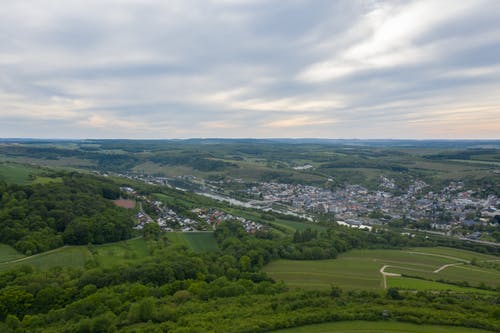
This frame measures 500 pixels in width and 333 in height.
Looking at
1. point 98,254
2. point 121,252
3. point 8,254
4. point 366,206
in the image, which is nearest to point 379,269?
point 121,252

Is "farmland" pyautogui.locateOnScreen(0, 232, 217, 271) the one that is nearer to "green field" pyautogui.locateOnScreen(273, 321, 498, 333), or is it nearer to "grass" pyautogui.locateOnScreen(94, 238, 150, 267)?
"grass" pyautogui.locateOnScreen(94, 238, 150, 267)

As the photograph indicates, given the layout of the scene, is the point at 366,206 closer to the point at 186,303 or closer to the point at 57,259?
the point at 186,303

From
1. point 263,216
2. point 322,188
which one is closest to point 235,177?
point 322,188

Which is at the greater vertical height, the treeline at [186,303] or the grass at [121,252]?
the treeline at [186,303]

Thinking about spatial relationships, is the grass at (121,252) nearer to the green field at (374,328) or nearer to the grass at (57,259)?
the grass at (57,259)

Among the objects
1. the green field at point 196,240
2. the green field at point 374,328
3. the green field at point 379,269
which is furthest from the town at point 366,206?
the green field at point 374,328

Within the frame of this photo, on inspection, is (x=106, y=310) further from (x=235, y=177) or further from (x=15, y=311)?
(x=235, y=177)

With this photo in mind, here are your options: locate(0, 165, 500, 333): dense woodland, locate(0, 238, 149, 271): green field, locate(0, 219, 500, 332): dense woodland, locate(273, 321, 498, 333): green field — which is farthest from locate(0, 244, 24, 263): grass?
locate(273, 321, 498, 333): green field
